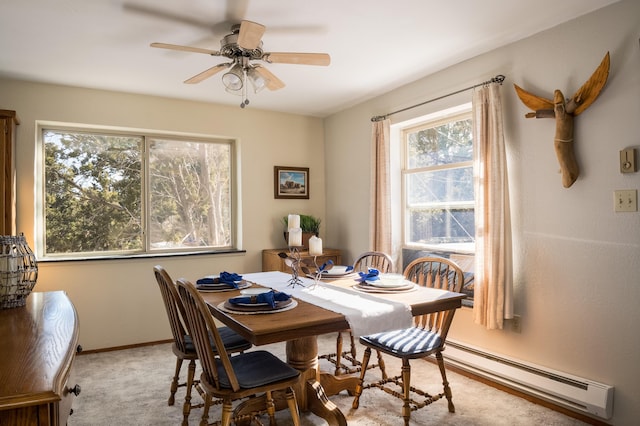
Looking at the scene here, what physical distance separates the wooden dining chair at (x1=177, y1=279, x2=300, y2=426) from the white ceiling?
160 cm

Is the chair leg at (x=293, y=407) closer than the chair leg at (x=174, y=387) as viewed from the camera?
Yes

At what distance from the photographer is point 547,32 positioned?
2633mm

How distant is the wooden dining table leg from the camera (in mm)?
2268

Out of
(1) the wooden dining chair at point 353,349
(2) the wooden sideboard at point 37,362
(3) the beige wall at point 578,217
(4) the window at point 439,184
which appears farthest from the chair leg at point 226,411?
(4) the window at point 439,184

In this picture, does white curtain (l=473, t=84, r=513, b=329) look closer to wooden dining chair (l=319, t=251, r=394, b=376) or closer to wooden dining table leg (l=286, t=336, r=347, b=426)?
wooden dining chair (l=319, t=251, r=394, b=376)

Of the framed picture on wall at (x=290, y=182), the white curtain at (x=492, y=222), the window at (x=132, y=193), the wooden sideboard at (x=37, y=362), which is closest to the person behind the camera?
the wooden sideboard at (x=37, y=362)

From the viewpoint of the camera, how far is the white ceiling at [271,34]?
236cm

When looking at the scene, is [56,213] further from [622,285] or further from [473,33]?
[622,285]

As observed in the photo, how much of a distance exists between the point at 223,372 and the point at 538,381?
192 centimetres

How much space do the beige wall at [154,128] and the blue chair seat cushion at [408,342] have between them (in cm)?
227

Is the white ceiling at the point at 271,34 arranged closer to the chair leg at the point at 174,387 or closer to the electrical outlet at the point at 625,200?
the electrical outlet at the point at 625,200

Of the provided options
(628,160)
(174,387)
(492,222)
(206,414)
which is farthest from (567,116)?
(174,387)

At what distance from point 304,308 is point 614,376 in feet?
5.75

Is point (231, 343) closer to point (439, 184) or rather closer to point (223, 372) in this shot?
point (223, 372)
